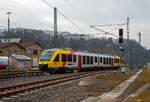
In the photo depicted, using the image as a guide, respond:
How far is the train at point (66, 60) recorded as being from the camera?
84.7ft

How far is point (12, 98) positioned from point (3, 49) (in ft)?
159

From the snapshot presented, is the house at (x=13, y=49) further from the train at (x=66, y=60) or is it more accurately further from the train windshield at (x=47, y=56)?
the train windshield at (x=47, y=56)

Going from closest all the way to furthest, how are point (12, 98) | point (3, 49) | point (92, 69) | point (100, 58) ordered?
point (12, 98) → point (92, 69) → point (100, 58) → point (3, 49)

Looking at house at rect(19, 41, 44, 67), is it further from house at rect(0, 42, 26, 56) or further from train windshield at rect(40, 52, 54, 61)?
train windshield at rect(40, 52, 54, 61)

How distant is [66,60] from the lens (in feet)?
91.2

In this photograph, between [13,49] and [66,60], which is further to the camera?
[13,49]

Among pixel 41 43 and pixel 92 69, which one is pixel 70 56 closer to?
pixel 92 69

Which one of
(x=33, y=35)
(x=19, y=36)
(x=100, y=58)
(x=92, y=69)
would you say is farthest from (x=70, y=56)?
(x=19, y=36)

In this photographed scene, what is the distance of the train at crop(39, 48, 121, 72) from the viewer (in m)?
25.8

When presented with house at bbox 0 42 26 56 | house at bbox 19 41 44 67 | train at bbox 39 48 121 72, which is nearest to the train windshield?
train at bbox 39 48 121 72

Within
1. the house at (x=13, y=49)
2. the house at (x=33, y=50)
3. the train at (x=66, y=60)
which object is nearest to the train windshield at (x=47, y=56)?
the train at (x=66, y=60)

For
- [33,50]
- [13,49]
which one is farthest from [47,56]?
[33,50]

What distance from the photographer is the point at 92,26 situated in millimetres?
28016

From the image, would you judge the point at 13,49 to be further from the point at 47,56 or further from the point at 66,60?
the point at 47,56
